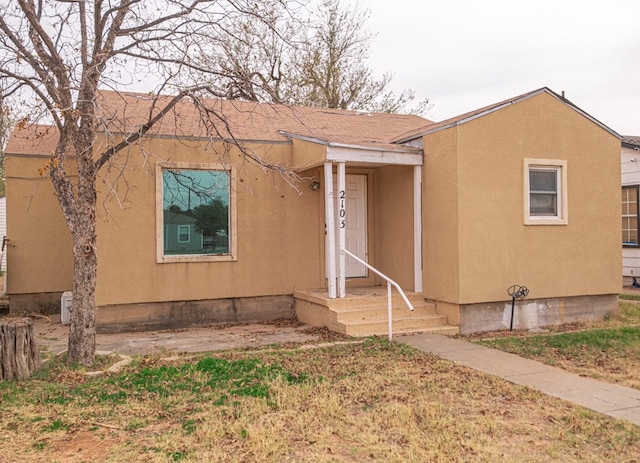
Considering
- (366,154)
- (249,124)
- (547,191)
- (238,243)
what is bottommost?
→ (238,243)

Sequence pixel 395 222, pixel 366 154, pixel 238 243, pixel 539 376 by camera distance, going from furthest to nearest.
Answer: pixel 395 222
pixel 238 243
pixel 366 154
pixel 539 376

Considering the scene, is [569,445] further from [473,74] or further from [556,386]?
[473,74]

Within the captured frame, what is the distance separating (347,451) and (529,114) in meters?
7.14

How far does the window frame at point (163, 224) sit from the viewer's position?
30.9ft

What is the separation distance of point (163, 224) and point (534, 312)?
659cm

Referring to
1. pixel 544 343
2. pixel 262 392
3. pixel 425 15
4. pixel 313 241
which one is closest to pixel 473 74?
pixel 425 15

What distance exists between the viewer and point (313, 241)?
1047cm

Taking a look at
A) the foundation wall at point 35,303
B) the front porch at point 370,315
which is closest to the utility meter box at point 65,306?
the foundation wall at point 35,303

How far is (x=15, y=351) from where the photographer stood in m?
5.98

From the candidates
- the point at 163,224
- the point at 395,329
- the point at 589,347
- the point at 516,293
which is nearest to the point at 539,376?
the point at 589,347

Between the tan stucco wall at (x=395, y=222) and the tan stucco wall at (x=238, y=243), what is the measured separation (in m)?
1.26

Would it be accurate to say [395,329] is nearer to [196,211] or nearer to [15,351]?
[196,211]

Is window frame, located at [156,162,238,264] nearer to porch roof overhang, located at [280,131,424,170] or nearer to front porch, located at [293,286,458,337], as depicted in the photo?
porch roof overhang, located at [280,131,424,170]

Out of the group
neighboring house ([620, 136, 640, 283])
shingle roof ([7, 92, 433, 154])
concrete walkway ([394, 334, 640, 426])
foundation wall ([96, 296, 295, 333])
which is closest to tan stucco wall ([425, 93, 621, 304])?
concrete walkway ([394, 334, 640, 426])
